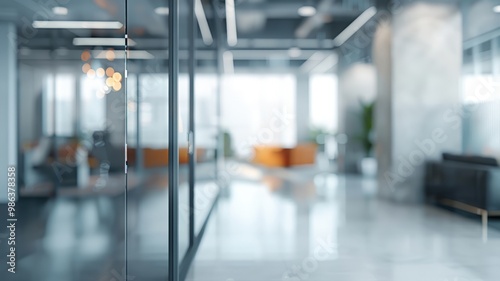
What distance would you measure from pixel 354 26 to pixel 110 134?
6913mm

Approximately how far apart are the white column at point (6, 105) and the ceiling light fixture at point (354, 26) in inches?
254

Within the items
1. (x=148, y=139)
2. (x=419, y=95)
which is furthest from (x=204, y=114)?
(x=419, y=95)

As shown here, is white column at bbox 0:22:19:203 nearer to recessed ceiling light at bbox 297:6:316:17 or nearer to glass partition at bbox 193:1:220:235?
glass partition at bbox 193:1:220:235

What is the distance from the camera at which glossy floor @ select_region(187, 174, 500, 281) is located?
11.1 feet

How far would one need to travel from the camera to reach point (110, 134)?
14.6 feet

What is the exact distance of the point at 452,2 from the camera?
6.65m

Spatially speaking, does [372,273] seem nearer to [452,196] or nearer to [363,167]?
[452,196]

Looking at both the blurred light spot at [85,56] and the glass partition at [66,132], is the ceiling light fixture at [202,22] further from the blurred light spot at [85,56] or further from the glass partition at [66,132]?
the blurred light spot at [85,56]

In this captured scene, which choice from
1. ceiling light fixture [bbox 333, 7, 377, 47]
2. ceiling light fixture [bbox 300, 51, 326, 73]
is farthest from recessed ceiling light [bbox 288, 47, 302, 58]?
ceiling light fixture [bbox 333, 7, 377, 47]

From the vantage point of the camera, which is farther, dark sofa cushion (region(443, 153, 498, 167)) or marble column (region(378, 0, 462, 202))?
marble column (region(378, 0, 462, 202))

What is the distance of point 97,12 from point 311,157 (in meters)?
9.57

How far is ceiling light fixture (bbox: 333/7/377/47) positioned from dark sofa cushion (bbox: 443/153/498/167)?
291 centimetres

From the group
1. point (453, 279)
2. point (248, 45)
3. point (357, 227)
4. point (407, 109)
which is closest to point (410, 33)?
point (407, 109)

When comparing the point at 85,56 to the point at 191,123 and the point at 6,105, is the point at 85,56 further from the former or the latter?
the point at 6,105
